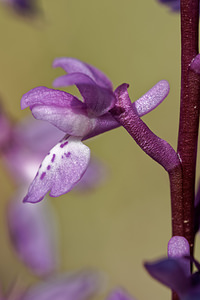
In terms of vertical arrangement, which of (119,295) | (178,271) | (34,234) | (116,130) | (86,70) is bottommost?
(116,130)

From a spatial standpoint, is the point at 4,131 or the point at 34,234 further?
the point at 4,131

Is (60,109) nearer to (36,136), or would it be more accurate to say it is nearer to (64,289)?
(64,289)

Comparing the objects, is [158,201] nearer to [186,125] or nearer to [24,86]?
[24,86]

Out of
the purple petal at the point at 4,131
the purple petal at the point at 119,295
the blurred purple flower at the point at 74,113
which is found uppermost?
the blurred purple flower at the point at 74,113

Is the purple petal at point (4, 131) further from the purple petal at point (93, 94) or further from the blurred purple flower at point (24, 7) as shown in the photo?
the purple petal at point (93, 94)

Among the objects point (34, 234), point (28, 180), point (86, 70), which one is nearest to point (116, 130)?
point (28, 180)

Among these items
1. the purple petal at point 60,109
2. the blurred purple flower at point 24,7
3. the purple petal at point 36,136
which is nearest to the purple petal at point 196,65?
the purple petal at point 60,109

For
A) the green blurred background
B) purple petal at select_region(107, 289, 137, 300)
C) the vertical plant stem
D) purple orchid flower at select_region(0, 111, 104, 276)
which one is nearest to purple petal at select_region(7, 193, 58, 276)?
purple orchid flower at select_region(0, 111, 104, 276)

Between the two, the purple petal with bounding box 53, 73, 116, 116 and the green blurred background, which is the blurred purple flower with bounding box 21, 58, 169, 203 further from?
the green blurred background
